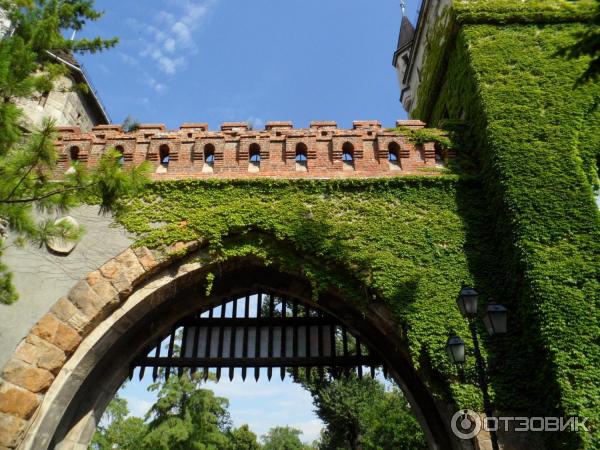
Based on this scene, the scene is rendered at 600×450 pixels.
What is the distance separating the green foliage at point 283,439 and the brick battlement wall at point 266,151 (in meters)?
63.2

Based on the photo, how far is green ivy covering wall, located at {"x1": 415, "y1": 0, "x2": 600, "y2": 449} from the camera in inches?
202

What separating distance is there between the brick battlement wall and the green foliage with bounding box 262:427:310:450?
63174mm

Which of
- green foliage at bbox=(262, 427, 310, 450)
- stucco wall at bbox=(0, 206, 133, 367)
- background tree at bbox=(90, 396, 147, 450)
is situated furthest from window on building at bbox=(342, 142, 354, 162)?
green foliage at bbox=(262, 427, 310, 450)

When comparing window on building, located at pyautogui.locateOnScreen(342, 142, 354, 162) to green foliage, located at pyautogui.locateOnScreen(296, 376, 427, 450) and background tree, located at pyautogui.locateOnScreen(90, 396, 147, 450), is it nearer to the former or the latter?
green foliage, located at pyautogui.locateOnScreen(296, 376, 427, 450)

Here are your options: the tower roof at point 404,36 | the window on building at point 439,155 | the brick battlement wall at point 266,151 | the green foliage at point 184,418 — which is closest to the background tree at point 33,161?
the brick battlement wall at point 266,151

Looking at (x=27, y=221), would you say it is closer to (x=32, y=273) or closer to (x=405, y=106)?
(x=32, y=273)

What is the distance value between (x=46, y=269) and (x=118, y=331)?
1389 mm

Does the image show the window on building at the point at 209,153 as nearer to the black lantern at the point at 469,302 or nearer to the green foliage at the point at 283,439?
the black lantern at the point at 469,302

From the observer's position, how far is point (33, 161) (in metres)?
4.24

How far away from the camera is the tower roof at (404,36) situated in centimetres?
1622

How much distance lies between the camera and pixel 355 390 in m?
23.0

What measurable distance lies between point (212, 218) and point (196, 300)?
2020 millimetres

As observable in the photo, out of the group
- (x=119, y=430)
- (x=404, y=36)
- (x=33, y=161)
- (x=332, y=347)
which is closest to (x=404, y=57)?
(x=404, y=36)

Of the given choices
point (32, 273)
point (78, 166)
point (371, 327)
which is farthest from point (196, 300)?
point (78, 166)
